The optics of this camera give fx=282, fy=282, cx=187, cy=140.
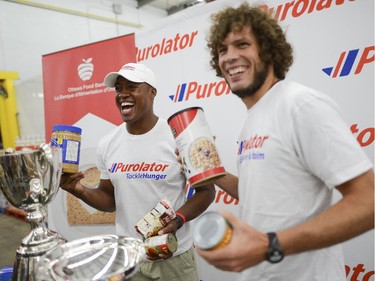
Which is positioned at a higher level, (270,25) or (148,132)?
(270,25)

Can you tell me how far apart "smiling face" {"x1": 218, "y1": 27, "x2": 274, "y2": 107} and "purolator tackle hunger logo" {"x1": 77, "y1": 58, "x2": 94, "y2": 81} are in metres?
2.07

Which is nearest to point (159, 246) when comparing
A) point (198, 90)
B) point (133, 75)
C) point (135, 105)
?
point (135, 105)

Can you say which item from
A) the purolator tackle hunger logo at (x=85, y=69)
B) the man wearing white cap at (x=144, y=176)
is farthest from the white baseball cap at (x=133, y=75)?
the purolator tackle hunger logo at (x=85, y=69)

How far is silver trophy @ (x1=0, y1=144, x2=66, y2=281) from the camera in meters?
0.75

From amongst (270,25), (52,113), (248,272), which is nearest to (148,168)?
(248,272)

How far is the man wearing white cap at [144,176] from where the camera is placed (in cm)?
146

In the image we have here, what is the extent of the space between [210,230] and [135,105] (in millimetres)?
1041

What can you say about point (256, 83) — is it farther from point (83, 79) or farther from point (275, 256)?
point (83, 79)

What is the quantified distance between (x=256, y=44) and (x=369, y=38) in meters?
0.98

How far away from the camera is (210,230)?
630mm

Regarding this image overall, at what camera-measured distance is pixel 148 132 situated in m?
1.55

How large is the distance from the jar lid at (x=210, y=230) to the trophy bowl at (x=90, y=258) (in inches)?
5.4

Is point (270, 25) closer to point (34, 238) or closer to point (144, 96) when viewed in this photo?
point (144, 96)

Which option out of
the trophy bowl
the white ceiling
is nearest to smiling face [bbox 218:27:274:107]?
the trophy bowl
